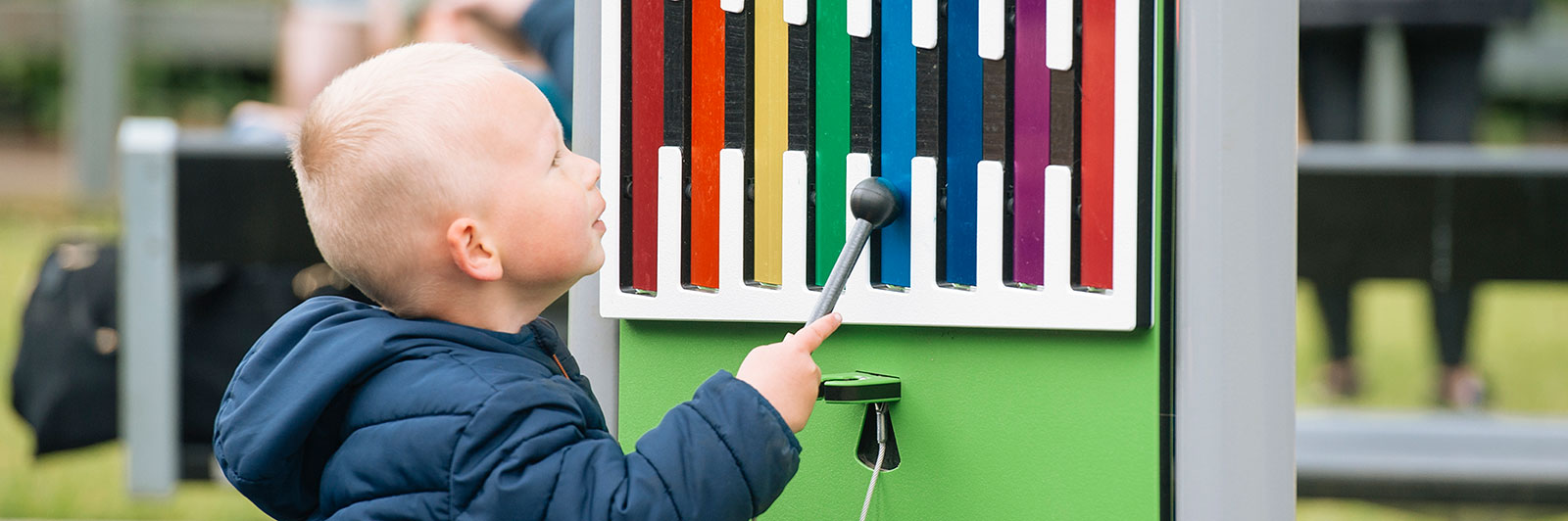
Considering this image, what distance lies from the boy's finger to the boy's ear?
0.17 meters

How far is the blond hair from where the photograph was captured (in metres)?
0.79

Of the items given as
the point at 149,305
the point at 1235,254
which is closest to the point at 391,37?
the point at 149,305

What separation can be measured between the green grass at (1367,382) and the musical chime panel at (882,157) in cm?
164

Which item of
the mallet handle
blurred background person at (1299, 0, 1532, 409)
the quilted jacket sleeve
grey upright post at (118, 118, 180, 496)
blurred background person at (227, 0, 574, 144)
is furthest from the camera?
blurred background person at (1299, 0, 1532, 409)

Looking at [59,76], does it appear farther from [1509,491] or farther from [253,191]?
[1509,491]

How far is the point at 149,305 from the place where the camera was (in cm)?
231

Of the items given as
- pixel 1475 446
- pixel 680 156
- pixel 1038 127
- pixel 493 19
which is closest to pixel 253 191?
pixel 493 19

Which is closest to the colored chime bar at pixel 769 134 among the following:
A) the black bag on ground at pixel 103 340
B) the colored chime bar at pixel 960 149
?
the colored chime bar at pixel 960 149

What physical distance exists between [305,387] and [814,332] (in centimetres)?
28

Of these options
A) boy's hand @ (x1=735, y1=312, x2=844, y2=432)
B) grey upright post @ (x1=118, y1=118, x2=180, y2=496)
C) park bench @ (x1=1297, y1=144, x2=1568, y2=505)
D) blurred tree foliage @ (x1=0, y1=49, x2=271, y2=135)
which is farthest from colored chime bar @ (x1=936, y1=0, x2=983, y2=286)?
blurred tree foliage @ (x1=0, y1=49, x2=271, y2=135)

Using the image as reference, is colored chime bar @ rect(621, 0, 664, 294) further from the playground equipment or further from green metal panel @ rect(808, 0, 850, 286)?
green metal panel @ rect(808, 0, 850, 286)

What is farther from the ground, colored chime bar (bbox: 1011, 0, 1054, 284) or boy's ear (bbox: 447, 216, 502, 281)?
colored chime bar (bbox: 1011, 0, 1054, 284)

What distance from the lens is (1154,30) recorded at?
81cm

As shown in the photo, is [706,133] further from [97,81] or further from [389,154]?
[97,81]
